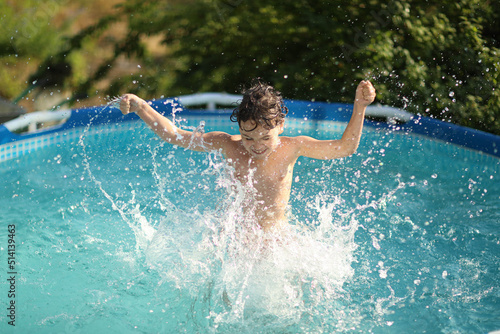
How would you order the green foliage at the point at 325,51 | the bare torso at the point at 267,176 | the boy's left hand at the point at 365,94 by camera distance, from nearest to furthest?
the boy's left hand at the point at 365,94
the bare torso at the point at 267,176
the green foliage at the point at 325,51

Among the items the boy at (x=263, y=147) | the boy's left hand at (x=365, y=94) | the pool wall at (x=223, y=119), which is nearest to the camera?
the boy's left hand at (x=365, y=94)

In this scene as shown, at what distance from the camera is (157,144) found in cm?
471

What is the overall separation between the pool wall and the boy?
2161 mm

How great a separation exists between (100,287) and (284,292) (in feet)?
2.98

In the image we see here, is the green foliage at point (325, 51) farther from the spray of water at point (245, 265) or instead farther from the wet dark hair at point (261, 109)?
the wet dark hair at point (261, 109)

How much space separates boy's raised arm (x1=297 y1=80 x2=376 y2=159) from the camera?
248 centimetres

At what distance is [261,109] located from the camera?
2.53m

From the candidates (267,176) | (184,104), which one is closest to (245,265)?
(267,176)

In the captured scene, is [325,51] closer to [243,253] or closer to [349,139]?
[349,139]

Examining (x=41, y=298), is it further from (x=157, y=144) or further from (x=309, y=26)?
(x=309, y=26)

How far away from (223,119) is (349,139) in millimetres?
2893

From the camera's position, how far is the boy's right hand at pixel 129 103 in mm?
2631

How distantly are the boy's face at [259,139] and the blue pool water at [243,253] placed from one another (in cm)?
24

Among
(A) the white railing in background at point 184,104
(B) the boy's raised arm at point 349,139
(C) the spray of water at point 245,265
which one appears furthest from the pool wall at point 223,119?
(B) the boy's raised arm at point 349,139
